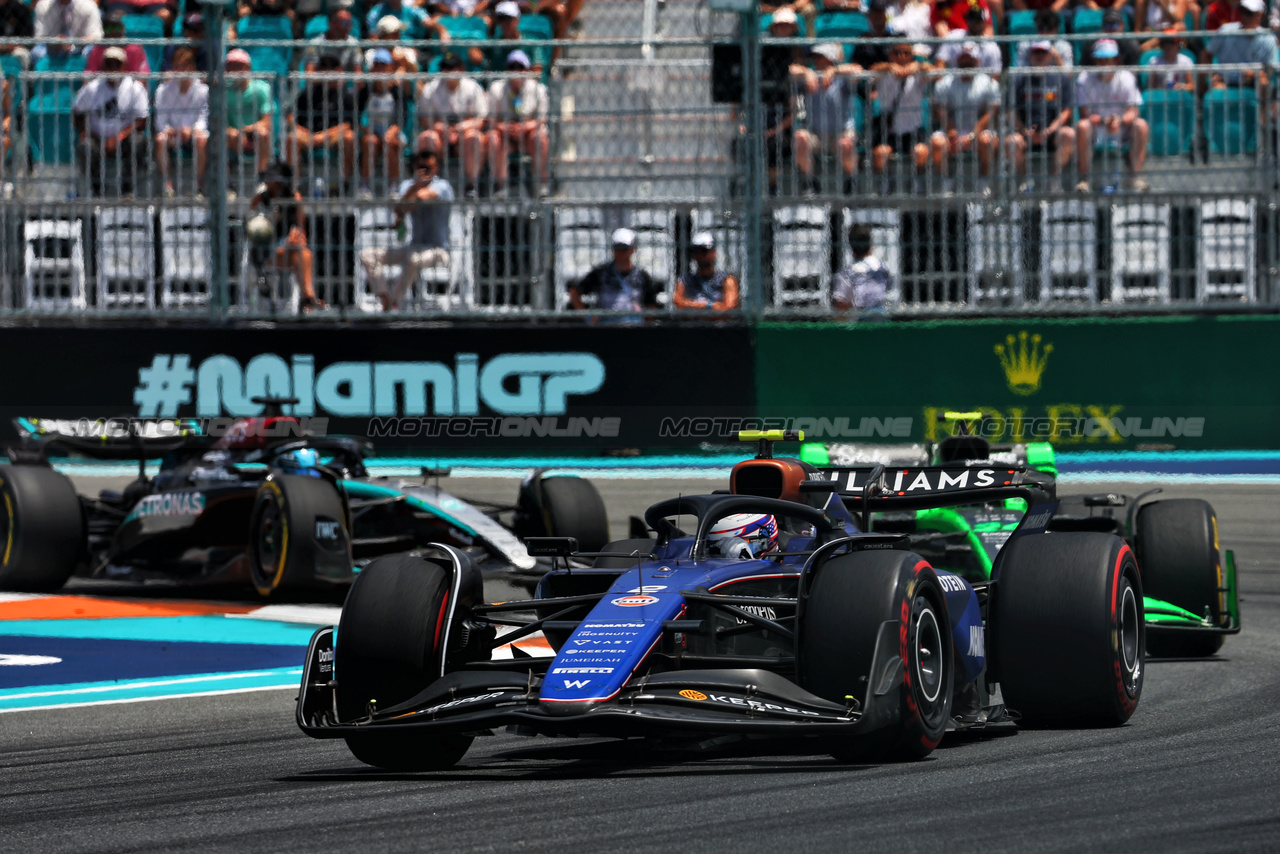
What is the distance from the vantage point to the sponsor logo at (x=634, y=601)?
19.3 feet

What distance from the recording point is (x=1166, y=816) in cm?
472

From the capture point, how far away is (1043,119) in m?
13.5

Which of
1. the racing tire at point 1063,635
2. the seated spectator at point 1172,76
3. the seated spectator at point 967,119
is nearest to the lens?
the racing tire at point 1063,635

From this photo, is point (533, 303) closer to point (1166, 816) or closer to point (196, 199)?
point (196, 199)

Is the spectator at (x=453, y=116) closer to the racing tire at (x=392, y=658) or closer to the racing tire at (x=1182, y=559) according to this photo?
the racing tire at (x=1182, y=559)

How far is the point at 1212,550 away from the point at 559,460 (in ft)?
19.5

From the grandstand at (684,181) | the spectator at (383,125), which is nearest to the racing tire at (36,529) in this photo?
the grandstand at (684,181)

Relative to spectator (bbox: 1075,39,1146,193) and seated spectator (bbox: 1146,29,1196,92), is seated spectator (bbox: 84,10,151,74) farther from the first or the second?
seated spectator (bbox: 1146,29,1196,92)

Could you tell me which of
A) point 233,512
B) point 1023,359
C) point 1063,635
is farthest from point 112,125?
point 1063,635

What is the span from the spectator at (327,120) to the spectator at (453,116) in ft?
1.59

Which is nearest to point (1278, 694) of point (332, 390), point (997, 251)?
point (997, 251)

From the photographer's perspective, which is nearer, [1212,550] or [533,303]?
[1212,550]

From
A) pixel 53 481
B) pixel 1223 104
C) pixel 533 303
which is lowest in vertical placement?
pixel 53 481

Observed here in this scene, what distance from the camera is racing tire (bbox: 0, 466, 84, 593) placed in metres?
11.9
